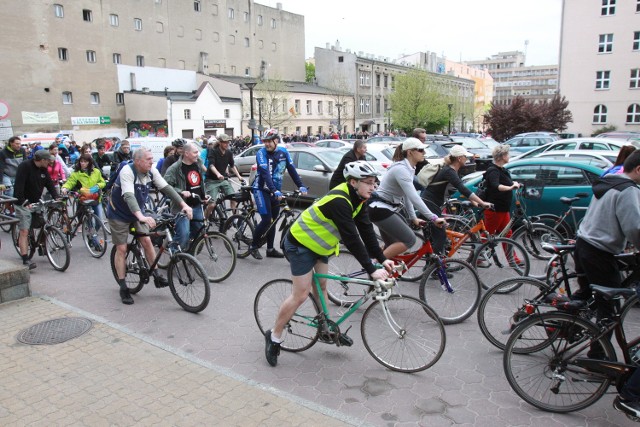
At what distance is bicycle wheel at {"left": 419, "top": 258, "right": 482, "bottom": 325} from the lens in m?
5.30

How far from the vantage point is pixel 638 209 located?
3.66 meters

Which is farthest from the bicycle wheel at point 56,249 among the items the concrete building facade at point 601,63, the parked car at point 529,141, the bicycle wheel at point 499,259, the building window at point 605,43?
the building window at point 605,43

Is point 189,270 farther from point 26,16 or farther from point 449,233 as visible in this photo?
point 26,16

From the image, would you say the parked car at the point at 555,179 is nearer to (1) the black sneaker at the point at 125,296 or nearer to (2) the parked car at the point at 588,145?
(2) the parked car at the point at 588,145

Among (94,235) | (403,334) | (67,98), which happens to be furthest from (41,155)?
(67,98)

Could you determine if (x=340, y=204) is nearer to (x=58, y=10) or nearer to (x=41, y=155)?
(x=41, y=155)

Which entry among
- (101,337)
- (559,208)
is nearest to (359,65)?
(559,208)

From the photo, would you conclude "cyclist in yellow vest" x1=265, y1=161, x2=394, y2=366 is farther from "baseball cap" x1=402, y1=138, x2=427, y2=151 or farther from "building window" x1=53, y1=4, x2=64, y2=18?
"building window" x1=53, y1=4, x2=64, y2=18

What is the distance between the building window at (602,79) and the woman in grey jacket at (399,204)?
47.5 metres

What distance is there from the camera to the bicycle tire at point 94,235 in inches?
338

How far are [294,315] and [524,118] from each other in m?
37.3

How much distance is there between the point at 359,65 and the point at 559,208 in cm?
5879

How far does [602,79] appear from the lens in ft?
148

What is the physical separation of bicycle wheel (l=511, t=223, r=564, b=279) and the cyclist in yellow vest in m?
3.46
